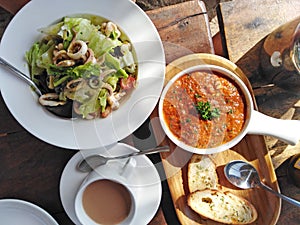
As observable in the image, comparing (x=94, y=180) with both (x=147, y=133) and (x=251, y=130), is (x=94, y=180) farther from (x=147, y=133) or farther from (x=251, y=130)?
(x=251, y=130)

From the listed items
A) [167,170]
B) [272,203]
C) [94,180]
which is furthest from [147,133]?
[272,203]

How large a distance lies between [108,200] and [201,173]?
12.8 inches

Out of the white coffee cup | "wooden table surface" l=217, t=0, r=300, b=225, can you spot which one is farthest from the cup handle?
"wooden table surface" l=217, t=0, r=300, b=225

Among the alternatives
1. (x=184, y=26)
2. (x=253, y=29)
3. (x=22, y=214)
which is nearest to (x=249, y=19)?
(x=253, y=29)

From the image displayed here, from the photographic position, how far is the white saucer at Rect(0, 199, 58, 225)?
1521 mm

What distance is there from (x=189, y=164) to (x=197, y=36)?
44 cm

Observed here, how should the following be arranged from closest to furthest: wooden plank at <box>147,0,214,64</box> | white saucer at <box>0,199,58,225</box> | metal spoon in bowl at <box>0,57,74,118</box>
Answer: metal spoon in bowl at <box>0,57,74,118</box>
white saucer at <box>0,199,58,225</box>
wooden plank at <box>147,0,214,64</box>

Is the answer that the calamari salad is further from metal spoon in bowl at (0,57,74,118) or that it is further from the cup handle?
the cup handle

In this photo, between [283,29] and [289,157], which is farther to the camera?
[289,157]

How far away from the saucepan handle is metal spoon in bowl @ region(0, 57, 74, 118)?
590 millimetres

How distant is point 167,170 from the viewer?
5.14 feet

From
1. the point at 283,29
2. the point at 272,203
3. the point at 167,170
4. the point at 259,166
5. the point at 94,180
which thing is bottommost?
the point at 272,203

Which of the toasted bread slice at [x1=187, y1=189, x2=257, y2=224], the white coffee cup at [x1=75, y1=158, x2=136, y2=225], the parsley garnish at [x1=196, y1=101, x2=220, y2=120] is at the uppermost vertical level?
the parsley garnish at [x1=196, y1=101, x2=220, y2=120]

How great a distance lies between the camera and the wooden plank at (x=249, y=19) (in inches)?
65.5
